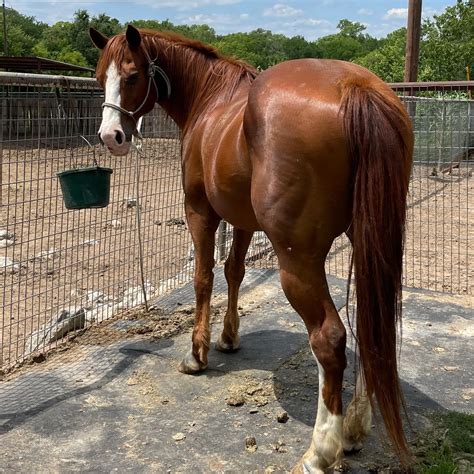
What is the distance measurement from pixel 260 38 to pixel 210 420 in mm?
79942

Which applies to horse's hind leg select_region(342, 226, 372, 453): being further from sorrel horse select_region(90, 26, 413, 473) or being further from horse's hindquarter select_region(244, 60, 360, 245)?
horse's hindquarter select_region(244, 60, 360, 245)

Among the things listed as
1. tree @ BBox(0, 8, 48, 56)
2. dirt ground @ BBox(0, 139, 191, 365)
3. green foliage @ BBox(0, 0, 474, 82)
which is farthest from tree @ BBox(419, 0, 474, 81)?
tree @ BBox(0, 8, 48, 56)

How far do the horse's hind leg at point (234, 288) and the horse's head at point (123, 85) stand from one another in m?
0.98

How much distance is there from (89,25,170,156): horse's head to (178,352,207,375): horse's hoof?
1.25 metres

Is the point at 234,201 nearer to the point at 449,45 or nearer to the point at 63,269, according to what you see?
the point at 63,269

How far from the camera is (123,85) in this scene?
3.19 meters

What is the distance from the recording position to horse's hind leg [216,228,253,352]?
3.82m

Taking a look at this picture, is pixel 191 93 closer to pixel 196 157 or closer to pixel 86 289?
pixel 196 157

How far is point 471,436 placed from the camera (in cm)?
280

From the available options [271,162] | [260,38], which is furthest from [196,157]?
[260,38]

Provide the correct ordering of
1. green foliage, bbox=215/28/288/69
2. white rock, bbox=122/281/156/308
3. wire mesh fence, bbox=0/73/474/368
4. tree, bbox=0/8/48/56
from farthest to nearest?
green foliage, bbox=215/28/288/69
tree, bbox=0/8/48/56
white rock, bbox=122/281/156/308
wire mesh fence, bbox=0/73/474/368

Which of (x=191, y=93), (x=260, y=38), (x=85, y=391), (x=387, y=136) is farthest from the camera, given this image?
(x=260, y=38)

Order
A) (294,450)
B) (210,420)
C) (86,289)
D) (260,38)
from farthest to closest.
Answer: (260,38)
(86,289)
(210,420)
(294,450)

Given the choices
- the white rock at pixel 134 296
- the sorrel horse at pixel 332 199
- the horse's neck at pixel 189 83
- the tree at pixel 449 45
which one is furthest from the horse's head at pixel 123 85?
the tree at pixel 449 45
